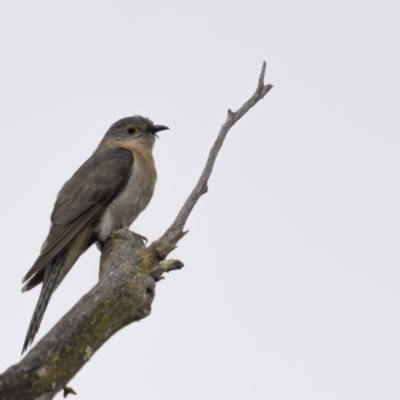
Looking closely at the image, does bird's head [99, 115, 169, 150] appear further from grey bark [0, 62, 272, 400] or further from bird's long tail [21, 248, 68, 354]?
grey bark [0, 62, 272, 400]

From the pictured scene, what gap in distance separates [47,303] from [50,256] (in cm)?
68

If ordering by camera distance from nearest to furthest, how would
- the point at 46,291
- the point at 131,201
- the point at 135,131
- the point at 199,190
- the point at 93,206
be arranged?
the point at 199,190 < the point at 46,291 < the point at 93,206 < the point at 131,201 < the point at 135,131

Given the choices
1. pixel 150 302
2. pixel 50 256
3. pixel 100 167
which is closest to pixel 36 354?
pixel 150 302

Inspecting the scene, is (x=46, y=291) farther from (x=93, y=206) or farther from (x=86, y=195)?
(x=86, y=195)

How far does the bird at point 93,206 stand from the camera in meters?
6.96

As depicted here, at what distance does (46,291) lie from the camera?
21.1 ft

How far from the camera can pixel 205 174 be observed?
5289 mm

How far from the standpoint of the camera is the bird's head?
362 inches

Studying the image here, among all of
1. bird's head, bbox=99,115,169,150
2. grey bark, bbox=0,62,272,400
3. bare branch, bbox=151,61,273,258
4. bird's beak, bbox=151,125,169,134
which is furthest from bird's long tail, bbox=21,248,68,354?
bird's beak, bbox=151,125,169,134

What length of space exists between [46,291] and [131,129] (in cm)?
330

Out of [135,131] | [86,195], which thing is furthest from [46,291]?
[135,131]

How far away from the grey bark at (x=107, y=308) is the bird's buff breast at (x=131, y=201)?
1930 mm

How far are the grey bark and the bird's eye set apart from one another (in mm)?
3664

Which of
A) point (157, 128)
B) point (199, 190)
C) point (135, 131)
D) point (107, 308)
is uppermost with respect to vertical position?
point (157, 128)
